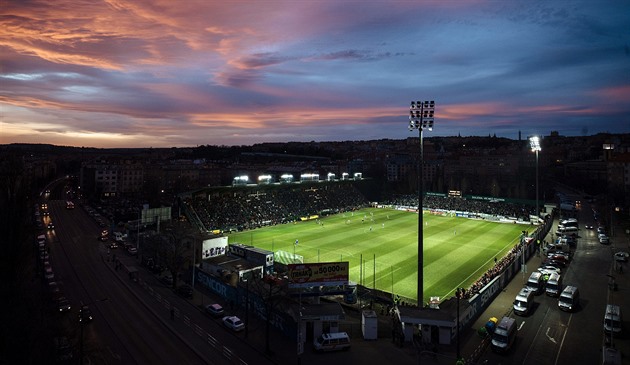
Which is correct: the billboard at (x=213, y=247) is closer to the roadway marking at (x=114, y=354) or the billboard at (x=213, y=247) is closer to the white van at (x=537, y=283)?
the roadway marking at (x=114, y=354)

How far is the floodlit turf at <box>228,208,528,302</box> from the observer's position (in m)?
30.8

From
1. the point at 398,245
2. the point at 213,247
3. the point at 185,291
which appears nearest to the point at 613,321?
the point at 398,245

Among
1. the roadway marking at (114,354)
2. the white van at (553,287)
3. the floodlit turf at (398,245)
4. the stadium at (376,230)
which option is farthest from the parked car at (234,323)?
the white van at (553,287)

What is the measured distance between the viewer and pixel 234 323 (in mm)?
20094

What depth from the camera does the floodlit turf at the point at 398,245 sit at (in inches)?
1213

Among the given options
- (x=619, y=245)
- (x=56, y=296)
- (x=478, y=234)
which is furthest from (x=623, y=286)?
(x=56, y=296)

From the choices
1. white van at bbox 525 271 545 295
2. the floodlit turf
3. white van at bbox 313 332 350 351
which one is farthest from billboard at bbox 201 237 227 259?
white van at bbox 525 271 545 295

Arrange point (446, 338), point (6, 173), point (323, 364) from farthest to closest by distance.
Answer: point (6, 173)
point (446, 338)
point (323, 364)

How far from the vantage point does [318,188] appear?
7462cm

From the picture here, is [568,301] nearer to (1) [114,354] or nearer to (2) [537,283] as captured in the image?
(2) [537,283]

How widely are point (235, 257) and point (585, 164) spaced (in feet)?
392

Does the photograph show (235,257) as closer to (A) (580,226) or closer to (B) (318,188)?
(B) (318,188)

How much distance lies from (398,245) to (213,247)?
69.5 ft

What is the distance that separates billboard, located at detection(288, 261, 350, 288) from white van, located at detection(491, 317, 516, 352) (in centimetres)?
877
